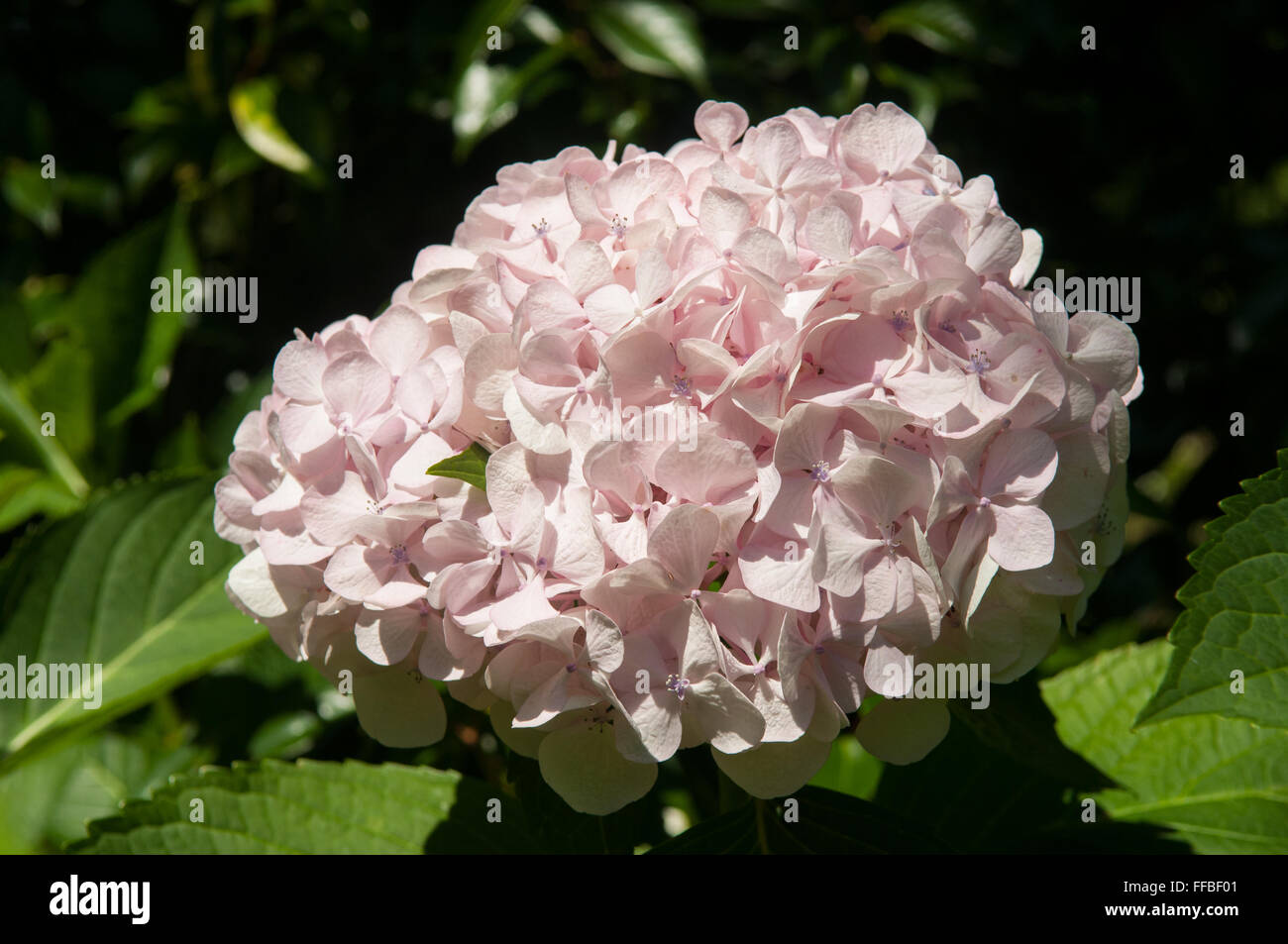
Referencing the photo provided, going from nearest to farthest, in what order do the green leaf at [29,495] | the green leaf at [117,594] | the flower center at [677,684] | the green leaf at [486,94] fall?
1. the flower center at [677,684]
2. the green leaf at [117,594]
3. the green leaf at [29,495]
4. the green leaf at [486,94]

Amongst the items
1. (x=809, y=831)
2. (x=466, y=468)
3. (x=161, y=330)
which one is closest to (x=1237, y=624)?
(x=809, y=831)

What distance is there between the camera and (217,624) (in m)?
1.30

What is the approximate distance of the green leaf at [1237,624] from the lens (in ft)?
2.68

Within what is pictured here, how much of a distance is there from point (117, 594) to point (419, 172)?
1.00 metres

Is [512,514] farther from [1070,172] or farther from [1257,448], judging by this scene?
[1257,448]

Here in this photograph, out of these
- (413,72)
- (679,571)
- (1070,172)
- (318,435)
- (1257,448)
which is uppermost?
(413,72)

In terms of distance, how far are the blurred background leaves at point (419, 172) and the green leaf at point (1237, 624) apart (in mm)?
652

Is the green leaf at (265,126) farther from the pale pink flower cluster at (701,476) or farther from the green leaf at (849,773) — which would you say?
the green leaf at (849,773)

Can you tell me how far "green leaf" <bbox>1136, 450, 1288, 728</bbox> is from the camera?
32.1 inches

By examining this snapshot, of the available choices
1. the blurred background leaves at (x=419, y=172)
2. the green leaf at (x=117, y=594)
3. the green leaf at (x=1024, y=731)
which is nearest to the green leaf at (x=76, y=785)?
the blurred background leaves at (x=419, y=172)

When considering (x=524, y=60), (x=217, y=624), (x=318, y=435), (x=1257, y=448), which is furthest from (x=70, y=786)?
(x=1257, y=448)

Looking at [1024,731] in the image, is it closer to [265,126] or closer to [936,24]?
[936,24]
